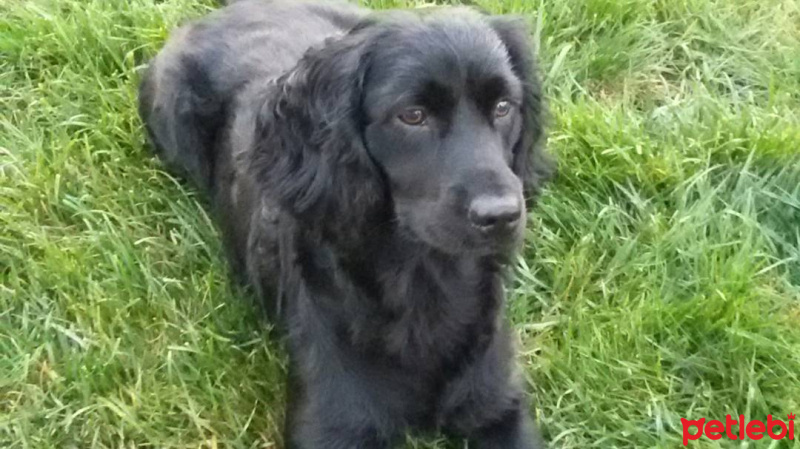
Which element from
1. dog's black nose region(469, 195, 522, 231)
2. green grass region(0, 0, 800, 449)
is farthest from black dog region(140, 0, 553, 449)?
green grass region(0, 0, 800, 449)

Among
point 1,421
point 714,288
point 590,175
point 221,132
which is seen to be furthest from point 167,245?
point 714,288

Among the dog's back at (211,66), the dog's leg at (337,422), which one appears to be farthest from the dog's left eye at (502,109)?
the dog's back at (211,66)

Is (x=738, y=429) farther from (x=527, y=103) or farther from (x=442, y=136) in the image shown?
(x=442, y=136)

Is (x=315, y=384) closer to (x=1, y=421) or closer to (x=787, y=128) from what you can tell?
(x=1, y=421)

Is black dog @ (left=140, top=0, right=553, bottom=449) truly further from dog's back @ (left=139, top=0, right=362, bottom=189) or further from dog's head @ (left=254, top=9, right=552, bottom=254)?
dog's back @ (left=139, top=0, right=362, bottom=189)

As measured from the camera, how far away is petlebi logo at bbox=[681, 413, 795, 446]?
2.54 meters

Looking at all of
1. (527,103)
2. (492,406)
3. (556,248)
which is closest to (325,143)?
(527,103)

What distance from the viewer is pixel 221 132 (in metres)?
3.11

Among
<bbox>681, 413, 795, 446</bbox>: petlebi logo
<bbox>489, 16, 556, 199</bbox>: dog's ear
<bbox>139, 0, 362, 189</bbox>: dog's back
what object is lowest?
<bbox>681, 413, 795, 446</bbox>: petlebi logo

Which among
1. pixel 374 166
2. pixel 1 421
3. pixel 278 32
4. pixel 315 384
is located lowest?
pixel 1 421

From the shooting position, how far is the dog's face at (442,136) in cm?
212

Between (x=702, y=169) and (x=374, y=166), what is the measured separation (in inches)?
54.3

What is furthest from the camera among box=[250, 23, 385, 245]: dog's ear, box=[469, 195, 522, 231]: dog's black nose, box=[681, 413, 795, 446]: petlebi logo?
box=[681, 413, 795, 446]: petlebi logo

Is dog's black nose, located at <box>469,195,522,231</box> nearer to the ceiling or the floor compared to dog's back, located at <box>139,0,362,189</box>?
nearer to the ceiling
